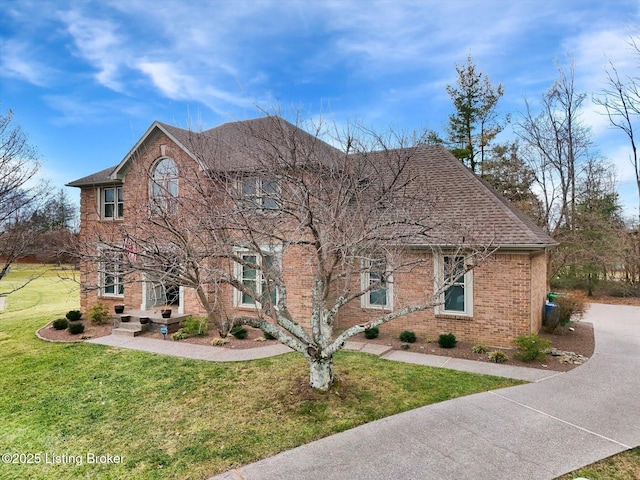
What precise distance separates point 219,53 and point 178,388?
920 cm

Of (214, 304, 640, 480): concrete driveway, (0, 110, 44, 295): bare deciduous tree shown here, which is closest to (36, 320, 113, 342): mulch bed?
(0, 110, 44, 295): bare deciduous tree

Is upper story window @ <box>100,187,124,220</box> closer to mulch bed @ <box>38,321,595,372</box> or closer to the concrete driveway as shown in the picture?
mulch bed @ <box>38,321,595,372</box>

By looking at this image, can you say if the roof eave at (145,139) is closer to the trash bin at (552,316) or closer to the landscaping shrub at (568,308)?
the trash bin at (552,316)

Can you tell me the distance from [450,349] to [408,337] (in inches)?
48.7

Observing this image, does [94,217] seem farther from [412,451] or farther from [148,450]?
[412,451]

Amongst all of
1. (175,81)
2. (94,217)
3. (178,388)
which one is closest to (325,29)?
(175,81)

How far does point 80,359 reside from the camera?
9.84 m

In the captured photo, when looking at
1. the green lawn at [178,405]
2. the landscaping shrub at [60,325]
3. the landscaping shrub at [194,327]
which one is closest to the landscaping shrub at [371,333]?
the green lawn at [178,405]

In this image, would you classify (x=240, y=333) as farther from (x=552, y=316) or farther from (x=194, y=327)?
(x=552, y=316)

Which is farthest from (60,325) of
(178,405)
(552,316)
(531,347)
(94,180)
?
(552,316)

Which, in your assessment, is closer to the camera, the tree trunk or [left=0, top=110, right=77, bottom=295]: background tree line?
the tree trunk

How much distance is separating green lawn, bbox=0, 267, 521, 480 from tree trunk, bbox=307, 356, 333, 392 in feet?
0.54

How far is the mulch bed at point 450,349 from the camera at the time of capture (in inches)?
369

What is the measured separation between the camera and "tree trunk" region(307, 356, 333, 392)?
6.80 meters
